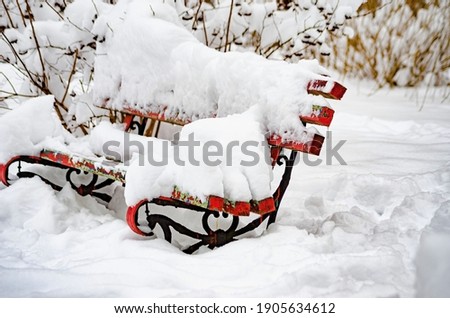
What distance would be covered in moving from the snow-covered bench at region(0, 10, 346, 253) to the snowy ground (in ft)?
0.52

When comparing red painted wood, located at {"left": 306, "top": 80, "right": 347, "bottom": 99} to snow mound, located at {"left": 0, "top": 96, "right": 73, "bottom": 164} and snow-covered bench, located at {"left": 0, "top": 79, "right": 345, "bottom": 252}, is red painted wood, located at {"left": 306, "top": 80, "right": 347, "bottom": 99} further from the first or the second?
snow mound, located at {"left": 0, "top": 96, "right": 73, "bottom": 164}

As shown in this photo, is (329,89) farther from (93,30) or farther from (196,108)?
(93,30)

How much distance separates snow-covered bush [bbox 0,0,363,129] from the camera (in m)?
3.07

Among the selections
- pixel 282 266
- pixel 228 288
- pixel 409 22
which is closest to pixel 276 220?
pixel 282 266

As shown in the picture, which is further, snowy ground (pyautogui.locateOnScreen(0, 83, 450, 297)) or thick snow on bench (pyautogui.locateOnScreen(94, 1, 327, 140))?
thick snow on bench (pyautogui.locateOnScreen(94, 1, 327, 140))

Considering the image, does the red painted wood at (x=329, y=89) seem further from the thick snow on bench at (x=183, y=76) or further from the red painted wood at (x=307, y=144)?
the red painted wood at (x=307, y=144)

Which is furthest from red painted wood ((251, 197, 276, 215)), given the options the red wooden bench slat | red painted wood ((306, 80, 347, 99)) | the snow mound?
the snow mound

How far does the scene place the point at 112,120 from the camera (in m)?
3.58

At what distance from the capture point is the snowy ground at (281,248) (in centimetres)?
173

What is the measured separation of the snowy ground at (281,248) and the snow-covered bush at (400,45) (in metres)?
3.30

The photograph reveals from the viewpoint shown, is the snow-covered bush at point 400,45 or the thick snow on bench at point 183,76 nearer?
the thick snow on bench at point 183,76

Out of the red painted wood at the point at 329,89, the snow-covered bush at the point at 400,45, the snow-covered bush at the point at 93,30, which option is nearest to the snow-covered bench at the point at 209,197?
the red painted wood at the point at 329,89

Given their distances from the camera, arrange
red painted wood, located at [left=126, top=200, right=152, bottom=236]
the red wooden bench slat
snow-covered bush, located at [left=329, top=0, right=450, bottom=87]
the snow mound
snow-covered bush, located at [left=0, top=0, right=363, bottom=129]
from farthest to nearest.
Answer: snow-covered bush, located at [left=329, top=0, right=450, bottom=87]
snow-covered bush, located at [left=0, top=0, right=363, bottom=129]
the snow mound
the red wooden bench slat
red painted wood, located at [left=126, top=200, right=152, bottom=236]

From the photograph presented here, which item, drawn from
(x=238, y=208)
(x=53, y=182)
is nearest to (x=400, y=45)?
(x=53, y=182)
